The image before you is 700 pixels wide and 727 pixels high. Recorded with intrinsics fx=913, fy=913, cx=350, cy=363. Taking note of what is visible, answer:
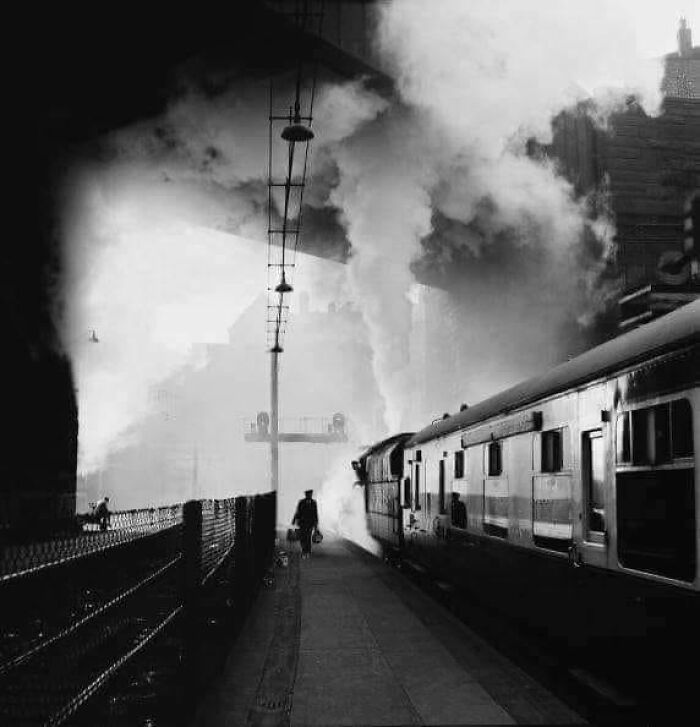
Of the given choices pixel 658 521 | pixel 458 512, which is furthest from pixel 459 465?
pixel 658 521

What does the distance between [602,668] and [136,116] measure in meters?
19.7

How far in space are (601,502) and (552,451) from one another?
1188 millimetres

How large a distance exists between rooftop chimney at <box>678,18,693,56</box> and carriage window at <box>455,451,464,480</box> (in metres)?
74.9

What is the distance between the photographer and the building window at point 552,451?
772 centimetres

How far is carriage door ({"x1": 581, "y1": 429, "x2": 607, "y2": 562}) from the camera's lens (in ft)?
21.9

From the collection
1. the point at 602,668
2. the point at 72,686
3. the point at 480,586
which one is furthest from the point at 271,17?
the point at 72,686

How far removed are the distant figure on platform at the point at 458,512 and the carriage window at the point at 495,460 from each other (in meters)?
1.52

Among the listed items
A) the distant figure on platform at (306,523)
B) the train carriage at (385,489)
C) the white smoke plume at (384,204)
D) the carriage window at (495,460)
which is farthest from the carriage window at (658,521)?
the white smoke plume at (384,204)

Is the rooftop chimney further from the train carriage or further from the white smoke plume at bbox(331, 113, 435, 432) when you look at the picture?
the train carriage

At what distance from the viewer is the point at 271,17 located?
19891 millimetres

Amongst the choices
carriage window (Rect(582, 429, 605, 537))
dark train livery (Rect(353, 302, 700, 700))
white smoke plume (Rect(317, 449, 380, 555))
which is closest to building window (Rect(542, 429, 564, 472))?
dark train livery (Rect(353, 302, 700, 700))

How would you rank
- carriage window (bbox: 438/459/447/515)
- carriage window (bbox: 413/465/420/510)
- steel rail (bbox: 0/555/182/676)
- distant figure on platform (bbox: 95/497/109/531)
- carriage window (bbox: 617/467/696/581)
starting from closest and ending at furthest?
steel rail (bbox: 0/555/182/676) → carriage window (bbox: 617/467/696/581) → carriage window (bbox: 438/459/447/515) → distant figure on platform (bbox: 95/497/109/531) → carriage window (bbox: 413/465/420/510)

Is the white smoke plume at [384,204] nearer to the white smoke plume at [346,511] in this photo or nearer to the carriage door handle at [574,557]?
the white smoke plume at [346,511]

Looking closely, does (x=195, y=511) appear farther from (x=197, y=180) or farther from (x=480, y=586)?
(x=197, y=180)
